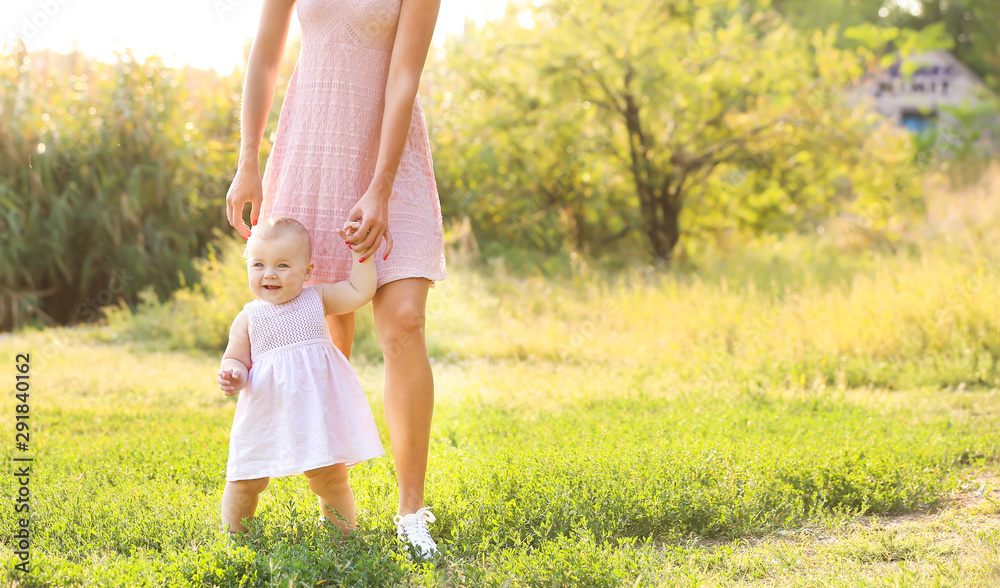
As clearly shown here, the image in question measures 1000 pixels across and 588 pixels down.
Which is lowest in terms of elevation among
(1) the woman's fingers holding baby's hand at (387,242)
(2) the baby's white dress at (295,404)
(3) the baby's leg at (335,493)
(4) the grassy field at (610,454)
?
(4) the grassy field at (610,454)

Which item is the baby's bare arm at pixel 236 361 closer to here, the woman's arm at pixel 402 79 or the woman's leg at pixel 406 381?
the woman's leg at pixel 406 381

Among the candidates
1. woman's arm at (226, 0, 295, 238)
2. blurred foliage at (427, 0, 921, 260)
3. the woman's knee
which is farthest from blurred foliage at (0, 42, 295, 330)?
the woman's knee

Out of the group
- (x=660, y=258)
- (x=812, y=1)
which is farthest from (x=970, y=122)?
(x=660, y=258)

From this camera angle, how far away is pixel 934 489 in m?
2.92

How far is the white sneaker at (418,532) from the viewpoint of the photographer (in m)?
2.24

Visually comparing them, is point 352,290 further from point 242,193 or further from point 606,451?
point 606,451

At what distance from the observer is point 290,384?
224cm

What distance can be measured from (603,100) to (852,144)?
2.87 metres

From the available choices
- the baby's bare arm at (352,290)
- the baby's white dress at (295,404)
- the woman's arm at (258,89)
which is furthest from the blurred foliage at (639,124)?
the baby's white dress at (295,404)

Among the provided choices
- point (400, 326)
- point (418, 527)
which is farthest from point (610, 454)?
point (400, 326)

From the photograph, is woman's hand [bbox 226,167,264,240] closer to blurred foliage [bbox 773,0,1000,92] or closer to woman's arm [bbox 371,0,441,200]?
woman's arm [bbox 371,0,441,200]

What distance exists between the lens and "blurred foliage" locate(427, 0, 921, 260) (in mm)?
9508

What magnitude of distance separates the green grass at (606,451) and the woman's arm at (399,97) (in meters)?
0.89

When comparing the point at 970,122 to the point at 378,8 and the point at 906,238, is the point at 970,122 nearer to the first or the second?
the point at 906,238
